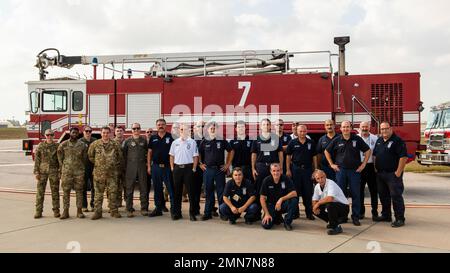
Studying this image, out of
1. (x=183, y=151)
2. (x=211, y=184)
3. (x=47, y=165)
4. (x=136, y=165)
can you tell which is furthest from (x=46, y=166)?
(x=211, y=184)

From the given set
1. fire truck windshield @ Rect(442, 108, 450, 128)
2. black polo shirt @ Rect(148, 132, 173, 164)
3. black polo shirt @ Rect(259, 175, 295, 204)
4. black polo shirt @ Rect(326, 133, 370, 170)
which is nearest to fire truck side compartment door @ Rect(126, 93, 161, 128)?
black polo shirt @ Rect(148, 132, 173, 164)

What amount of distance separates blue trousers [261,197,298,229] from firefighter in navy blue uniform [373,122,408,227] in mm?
1722

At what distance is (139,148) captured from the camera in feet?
25.0

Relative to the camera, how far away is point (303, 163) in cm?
708

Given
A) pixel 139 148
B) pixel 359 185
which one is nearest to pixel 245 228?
pixel 359 185

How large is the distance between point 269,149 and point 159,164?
2172mm

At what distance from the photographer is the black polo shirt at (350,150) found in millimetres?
6711

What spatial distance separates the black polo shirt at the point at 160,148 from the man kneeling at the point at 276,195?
6.82 feet

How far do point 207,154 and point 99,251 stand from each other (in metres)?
2.74

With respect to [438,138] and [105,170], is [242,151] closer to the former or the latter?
[105,170]

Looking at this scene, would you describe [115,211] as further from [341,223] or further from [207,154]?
[341,223]

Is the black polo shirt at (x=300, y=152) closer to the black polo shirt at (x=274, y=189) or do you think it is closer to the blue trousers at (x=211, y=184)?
the black polo shirt at (x=274, y=189)

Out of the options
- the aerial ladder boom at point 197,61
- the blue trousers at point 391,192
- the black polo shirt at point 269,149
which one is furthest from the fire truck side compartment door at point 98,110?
the blue trousers at point 391,192
